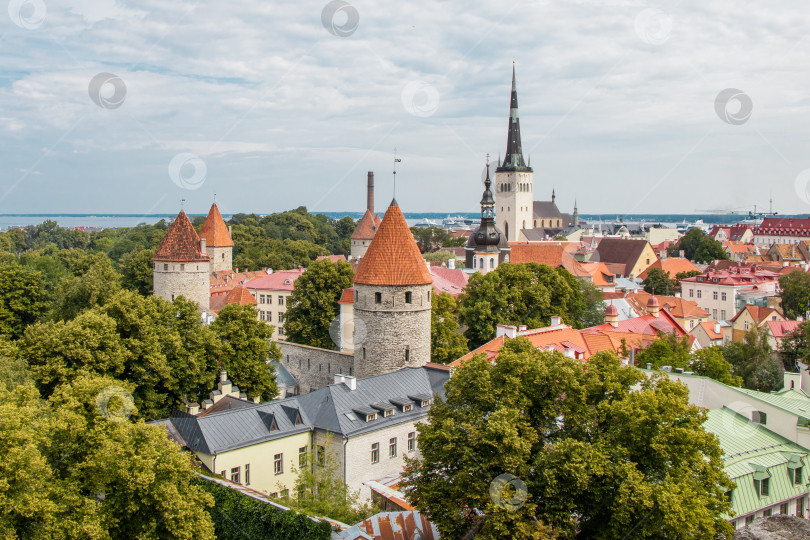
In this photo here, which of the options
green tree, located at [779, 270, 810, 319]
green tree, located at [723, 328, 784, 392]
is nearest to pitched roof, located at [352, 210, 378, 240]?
green tree, located at [779, 270, 810, 319]

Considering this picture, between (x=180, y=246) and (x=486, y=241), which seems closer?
(x=180, y=246)

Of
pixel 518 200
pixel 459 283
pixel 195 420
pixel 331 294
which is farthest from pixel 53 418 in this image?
pixel 518 200

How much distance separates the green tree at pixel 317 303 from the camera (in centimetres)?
3850

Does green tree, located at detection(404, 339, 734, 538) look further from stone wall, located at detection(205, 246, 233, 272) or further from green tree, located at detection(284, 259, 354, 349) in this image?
stone wall, located at detection(205, 246, 233, 272)

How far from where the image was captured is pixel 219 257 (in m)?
59.2

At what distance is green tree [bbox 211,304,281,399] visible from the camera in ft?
91.1

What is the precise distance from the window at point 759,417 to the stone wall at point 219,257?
147ft

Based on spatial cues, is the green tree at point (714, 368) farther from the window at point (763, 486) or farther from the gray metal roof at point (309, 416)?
the gray metal roof at point (309, 416)

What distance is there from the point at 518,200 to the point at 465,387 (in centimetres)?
8675

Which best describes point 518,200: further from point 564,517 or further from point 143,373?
point 564,517

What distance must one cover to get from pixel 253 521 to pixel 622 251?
80.3m

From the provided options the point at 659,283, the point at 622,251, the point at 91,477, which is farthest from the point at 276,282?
the point at 622,251

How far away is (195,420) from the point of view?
842 inches

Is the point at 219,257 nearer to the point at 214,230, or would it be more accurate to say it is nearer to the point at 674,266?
the point at 214,230
